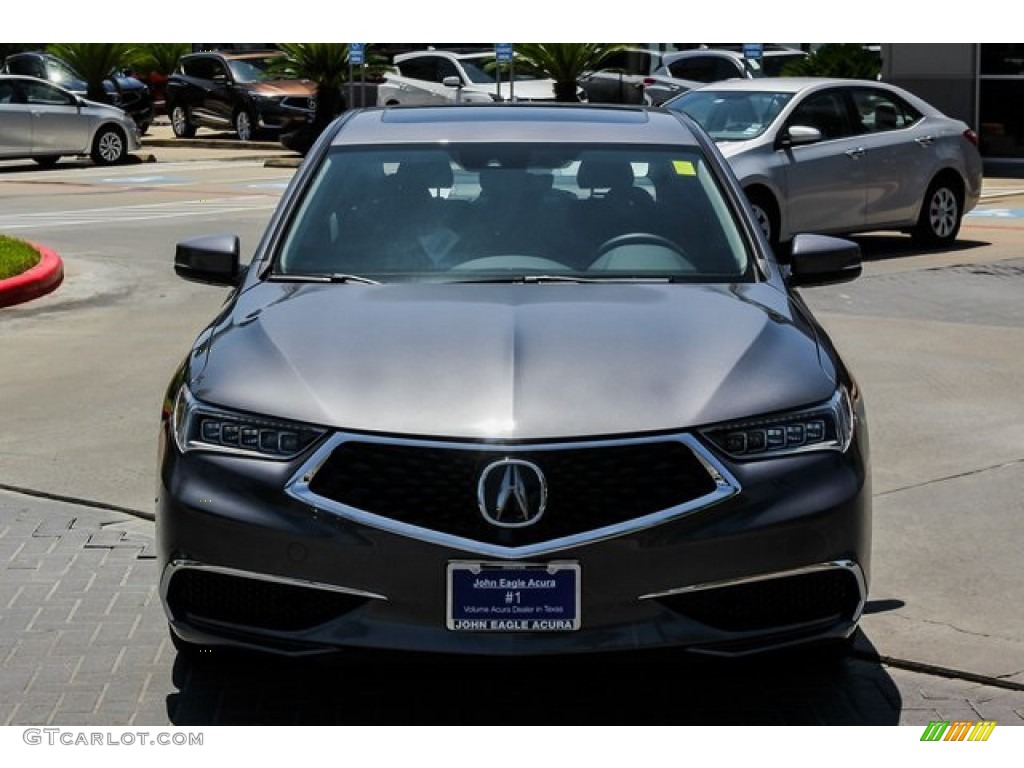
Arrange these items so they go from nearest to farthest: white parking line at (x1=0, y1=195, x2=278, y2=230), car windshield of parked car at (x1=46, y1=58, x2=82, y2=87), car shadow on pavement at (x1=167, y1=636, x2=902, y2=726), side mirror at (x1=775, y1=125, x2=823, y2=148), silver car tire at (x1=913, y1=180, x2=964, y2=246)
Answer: car shadow on pavement at (x1=167, y1=636, x2=902, y2=726)
side mirror at (x1=775, y1=125, x2=823, y2=148)
silver car tire at (x1=913, y1=180, x2=964, y2=246)
white parking line at (x1=0, y1=195, x2=278, y2=230)
car windshield of parked car at (x1=46, y1=58, x2=82, y2=87)

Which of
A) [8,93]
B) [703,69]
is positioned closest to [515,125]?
[8,93]

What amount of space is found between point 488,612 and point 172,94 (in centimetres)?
3348

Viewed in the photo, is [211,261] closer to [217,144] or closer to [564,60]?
[564,60]

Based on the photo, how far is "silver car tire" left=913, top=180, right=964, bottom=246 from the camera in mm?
17219

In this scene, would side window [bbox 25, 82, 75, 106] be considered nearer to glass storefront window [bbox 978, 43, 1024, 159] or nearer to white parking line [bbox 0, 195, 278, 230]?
white parking line [bbox 0, 195, 278, 230]

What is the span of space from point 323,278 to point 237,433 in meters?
1.19

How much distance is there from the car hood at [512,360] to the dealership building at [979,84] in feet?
76.1

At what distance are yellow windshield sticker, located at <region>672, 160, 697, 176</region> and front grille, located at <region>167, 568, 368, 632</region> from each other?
2324mm

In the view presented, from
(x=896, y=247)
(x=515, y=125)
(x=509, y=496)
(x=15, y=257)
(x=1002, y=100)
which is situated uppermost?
(x=515, y=125)

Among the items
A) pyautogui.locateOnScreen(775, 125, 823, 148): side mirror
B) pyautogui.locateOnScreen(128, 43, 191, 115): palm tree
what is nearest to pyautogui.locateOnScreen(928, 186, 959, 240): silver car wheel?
pyautogui.locateOnScreen(775, 125, 823, 148): side mirror

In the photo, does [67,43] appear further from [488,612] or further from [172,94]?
[488,612]

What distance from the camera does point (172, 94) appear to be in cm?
3684

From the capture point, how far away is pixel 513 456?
4523 mm

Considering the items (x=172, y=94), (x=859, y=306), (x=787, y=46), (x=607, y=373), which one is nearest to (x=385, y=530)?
(x=607, y=373)
